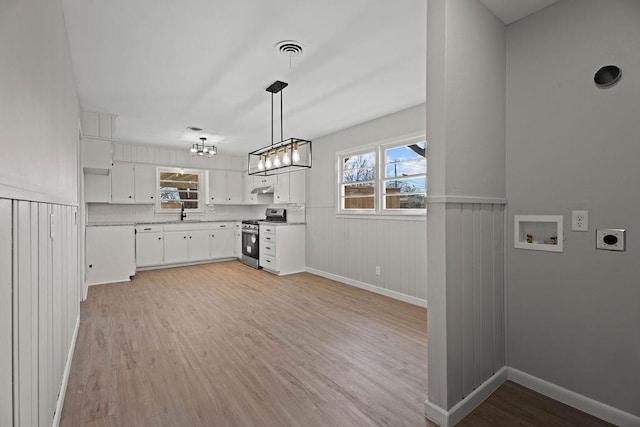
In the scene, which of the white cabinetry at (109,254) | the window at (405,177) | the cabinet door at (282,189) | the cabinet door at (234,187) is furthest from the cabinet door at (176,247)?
the window at (405,177)

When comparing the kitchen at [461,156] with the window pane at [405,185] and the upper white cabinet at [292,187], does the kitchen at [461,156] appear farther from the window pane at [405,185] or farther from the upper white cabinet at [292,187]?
the upper white cabinet at [292,187]

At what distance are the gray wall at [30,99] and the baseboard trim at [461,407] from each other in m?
2.16

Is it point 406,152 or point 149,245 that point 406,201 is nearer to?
point 406,152

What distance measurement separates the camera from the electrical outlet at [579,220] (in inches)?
72.4

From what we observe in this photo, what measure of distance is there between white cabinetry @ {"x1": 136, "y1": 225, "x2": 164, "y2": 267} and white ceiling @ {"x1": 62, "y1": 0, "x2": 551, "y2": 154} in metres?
2.38

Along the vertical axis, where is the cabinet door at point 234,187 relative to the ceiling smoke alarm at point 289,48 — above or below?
below

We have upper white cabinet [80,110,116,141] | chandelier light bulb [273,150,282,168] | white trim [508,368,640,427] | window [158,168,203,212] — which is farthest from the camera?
window [158,168,203,212]

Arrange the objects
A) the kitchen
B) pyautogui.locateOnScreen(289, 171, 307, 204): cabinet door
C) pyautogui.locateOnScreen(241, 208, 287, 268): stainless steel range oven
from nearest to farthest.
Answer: the kitchen → pyautogui.locateOnScreen(289, 171, 307, 204): cabinet door → pyautogui.locateOnScreen(241, 208, 287, 268): stainless steel range oven

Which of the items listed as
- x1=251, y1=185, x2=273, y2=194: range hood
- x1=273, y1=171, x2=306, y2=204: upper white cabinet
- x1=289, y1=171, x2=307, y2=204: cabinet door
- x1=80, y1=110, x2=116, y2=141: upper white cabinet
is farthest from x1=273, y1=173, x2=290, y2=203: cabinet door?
x1=80, y1=110, x2=116, y2=141: upper white cabinet

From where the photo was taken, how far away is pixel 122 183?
20.1 ft

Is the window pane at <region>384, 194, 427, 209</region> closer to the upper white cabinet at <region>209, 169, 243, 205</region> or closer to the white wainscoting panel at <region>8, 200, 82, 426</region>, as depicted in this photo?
the white wainscoting panel at <region>8, 200, 82, 426</region>

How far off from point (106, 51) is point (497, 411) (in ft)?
12.8

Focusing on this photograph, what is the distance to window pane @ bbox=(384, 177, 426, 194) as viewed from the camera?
387 cm

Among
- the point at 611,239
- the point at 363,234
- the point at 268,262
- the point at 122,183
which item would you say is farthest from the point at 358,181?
the point at 122,183
